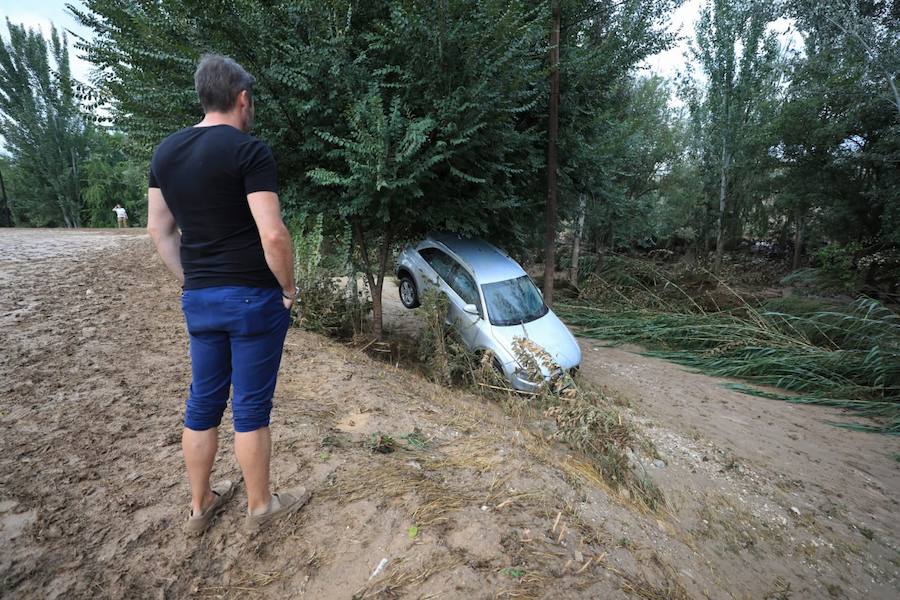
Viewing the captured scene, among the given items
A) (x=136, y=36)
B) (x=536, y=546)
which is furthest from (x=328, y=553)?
(x=136, y=36)

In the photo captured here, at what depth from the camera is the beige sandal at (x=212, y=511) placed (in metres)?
1.90

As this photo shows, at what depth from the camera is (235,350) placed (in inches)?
67.8

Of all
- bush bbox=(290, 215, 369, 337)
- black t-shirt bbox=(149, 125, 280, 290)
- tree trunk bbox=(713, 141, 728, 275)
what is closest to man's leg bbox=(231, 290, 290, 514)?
black t-shirt bbox=(149, 125, 280, 290)

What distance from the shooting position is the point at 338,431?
3.09 metres

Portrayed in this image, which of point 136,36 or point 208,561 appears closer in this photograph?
point 208,561

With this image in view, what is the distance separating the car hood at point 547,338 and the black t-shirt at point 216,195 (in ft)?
13.5

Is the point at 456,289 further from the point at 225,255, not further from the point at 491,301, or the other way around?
the point at 225,255

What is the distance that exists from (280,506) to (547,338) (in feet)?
14.4

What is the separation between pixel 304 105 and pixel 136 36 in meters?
2.18

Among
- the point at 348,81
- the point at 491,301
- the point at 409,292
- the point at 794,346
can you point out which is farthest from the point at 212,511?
the point at 794,346

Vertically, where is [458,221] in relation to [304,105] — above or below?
below

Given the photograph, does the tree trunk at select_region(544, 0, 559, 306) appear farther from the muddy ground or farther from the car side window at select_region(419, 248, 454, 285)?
the muddy ground

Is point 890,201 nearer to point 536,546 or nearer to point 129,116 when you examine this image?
point 536,546

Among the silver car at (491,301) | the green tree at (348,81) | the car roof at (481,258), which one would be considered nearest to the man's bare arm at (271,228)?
the green tree at (348,81)
